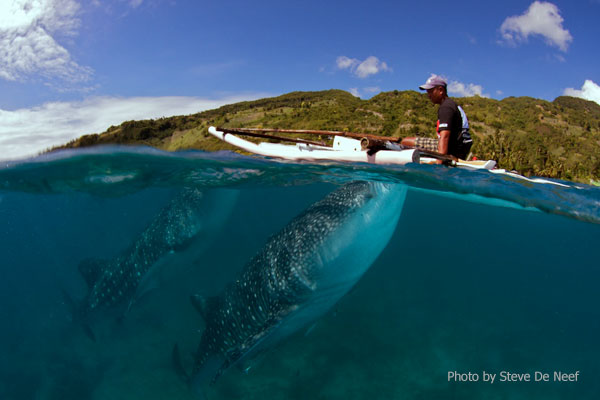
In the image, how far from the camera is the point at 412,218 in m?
33.8

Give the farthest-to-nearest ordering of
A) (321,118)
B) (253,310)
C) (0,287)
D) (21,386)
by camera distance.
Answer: (321,118), (0,287), (21,386), (253,310)

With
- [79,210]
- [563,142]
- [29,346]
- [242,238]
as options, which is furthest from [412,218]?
[563,142]

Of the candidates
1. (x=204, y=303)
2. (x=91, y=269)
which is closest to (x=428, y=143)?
(x=204, y=303)

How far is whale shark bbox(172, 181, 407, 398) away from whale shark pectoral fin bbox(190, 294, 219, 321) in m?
0.02

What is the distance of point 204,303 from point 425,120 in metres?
63.4

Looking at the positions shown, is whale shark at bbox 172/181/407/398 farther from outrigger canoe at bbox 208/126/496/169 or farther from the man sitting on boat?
the man sitting on boat

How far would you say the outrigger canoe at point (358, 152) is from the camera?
6492 millimetres

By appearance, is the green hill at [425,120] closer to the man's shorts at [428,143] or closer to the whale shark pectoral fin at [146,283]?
the whale shark pectoral fin at [146,283]

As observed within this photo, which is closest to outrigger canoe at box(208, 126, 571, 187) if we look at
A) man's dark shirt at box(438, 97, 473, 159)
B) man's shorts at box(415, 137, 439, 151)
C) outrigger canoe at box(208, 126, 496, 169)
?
outrigger canoe at box(208, 126, 496, 169)

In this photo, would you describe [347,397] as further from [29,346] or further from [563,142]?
[563,142]

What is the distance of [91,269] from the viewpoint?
9438 mm

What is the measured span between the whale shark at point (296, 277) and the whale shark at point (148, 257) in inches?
92.8

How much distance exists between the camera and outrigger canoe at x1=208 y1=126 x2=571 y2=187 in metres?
6.49

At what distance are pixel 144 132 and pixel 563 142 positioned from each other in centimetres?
7068
